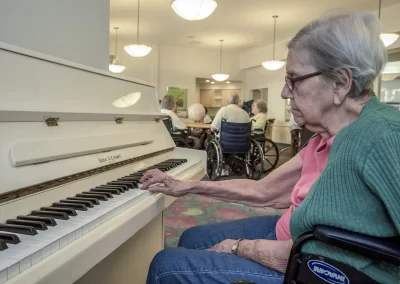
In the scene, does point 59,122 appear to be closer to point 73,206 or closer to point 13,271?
point 73,206

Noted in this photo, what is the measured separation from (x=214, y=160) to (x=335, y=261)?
13.5ft

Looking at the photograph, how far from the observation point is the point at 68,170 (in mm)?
961

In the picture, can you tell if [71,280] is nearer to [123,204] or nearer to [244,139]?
[123,204]

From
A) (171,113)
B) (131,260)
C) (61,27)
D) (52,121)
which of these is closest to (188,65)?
(171,113)

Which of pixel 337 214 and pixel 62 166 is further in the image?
pixel 62 166

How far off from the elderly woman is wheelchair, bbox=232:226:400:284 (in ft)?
0.05

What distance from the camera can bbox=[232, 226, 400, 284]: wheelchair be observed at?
64cm

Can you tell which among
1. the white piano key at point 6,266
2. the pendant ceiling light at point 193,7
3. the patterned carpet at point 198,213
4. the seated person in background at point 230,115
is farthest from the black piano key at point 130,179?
the seated person in background at point 230,115

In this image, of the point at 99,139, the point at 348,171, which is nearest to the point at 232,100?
the point at 99,139

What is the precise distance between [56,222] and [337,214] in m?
0.59

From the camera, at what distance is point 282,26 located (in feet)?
24.4

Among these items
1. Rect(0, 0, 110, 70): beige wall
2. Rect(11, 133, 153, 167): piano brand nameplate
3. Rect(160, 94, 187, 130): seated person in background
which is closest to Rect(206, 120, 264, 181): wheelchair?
Rect(160, 94, 187, 130): seated person in background

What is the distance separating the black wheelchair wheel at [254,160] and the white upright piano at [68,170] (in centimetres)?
354

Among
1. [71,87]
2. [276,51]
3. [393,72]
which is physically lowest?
[71,87]
